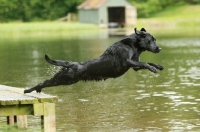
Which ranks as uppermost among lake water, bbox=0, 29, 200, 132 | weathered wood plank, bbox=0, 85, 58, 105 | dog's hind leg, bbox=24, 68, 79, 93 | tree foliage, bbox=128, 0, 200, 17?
tree foliage, bbox=128, 0, 200, 17

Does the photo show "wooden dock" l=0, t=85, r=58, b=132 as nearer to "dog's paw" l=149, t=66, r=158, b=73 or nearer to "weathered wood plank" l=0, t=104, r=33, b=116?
"weathered wood plank" l=0, t=104, r=33, b=116

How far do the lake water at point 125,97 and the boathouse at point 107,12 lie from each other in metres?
34.4

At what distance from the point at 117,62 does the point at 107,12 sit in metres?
57.0

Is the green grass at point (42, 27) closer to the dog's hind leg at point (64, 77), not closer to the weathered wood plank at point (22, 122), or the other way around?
the weathered wood plank at point (22, 122)

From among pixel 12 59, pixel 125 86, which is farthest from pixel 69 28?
pixel 125 86

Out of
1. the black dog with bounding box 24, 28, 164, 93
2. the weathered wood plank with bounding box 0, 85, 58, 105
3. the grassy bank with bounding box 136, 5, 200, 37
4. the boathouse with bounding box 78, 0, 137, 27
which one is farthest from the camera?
the boathouse with bounding box 78, 0, 137, 27

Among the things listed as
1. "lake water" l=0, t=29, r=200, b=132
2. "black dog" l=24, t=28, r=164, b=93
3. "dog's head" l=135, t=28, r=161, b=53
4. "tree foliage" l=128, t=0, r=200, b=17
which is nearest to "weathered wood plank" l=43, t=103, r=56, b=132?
"black dog" l=24, t=28, r=164, b=93

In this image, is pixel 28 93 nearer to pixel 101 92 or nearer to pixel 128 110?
pixel 128 110

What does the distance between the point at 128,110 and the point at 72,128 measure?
2.49 metres

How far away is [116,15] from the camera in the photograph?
69500 mm

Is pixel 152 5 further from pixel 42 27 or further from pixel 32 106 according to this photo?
pixel 32 106

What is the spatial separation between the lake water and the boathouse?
1356 inches

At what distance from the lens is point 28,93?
450 inches

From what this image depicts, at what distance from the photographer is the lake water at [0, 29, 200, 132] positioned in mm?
14062
